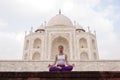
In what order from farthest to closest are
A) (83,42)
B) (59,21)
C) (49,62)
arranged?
(59,21)
(83,42)
(49,62)

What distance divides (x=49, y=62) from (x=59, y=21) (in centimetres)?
1346

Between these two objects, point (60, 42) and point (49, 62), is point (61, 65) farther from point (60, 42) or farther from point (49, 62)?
point (60, 42)

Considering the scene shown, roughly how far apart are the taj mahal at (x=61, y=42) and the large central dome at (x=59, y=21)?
206cm

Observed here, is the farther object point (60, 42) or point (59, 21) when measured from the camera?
point (59, 21)

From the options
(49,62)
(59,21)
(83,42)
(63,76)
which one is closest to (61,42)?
(83,42)

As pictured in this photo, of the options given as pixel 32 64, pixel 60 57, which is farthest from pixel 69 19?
pixel 60 57

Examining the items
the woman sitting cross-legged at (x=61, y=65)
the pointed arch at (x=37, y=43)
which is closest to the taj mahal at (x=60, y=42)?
the pointed arch at (x=37, y=43)

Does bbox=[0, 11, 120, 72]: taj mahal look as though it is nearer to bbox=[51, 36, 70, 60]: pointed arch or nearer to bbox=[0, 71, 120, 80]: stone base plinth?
bbox=[51, 36, 70, 60]: pointed arch

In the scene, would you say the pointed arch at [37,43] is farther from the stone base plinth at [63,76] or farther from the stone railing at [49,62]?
the stone base plinth at [63,76]

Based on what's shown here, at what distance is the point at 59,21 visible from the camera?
1062 inches

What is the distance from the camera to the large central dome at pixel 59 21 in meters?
26.6

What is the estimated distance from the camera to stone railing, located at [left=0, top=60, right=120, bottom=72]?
14.0 m

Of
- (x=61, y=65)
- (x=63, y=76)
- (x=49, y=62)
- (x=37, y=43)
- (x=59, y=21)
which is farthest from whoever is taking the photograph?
(x=59, y=21)

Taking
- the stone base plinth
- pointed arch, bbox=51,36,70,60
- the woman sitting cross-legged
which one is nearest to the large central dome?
pointed arch, bbox=51,36,70,60
